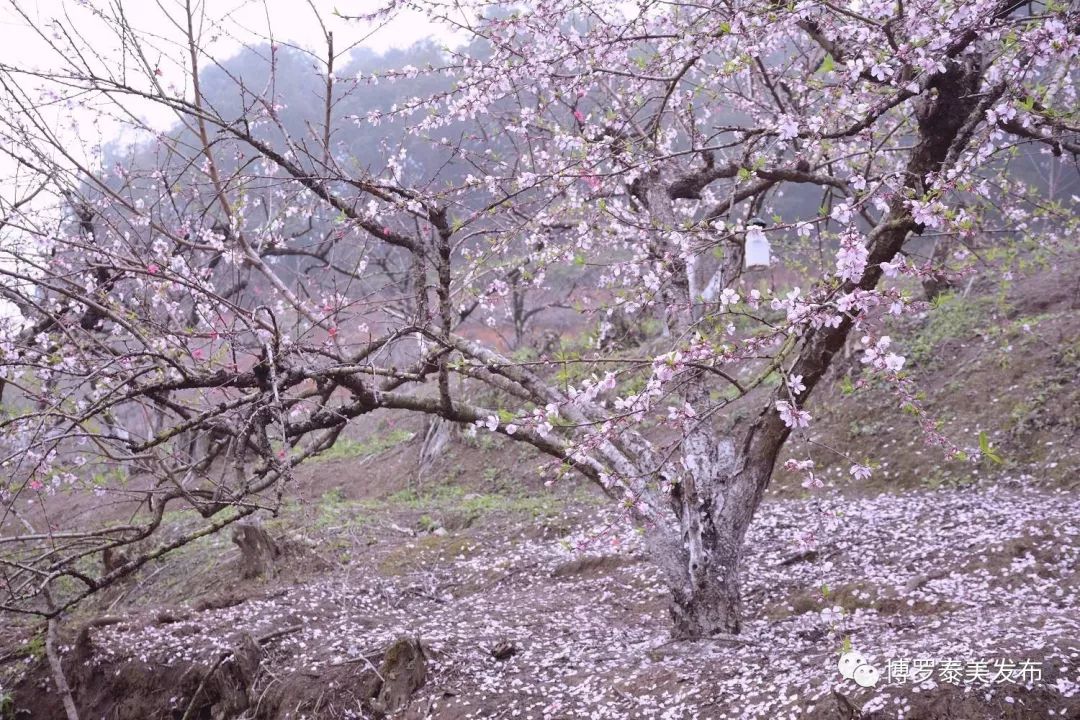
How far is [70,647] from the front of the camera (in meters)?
6.16

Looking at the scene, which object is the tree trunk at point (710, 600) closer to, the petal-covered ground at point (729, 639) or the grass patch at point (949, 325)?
the petal-covered ground at point (729, 639)

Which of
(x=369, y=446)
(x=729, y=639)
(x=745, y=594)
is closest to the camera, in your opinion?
(x=729, y=639)

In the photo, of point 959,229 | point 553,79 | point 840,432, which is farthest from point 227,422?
point 840,432

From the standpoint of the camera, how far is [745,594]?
581cm

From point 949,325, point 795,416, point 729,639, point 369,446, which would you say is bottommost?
point 729,639

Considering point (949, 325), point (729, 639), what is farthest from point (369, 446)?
point (729, 639)

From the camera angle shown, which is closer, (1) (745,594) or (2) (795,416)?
(2) (795,416)

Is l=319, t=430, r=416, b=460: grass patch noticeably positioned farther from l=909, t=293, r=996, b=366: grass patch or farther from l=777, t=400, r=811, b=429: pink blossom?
l=777, t=400, r=811, b=429: pink blossom

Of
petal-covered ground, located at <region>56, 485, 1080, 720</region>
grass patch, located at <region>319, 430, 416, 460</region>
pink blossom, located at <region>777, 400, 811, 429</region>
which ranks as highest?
grass patch, located at <region>319, 430, 416, 460</region>

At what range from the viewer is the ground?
12.5ft

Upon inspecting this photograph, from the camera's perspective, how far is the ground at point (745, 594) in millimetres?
3824

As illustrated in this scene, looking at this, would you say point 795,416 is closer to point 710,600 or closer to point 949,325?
point 710,600

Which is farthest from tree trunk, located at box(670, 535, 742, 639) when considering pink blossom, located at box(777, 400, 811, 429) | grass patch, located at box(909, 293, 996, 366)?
grass patch, located at box(909, 293, 996, 366)

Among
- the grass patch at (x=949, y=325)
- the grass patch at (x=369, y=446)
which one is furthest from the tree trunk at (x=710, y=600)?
the grass patch at (x=369, y=446)
